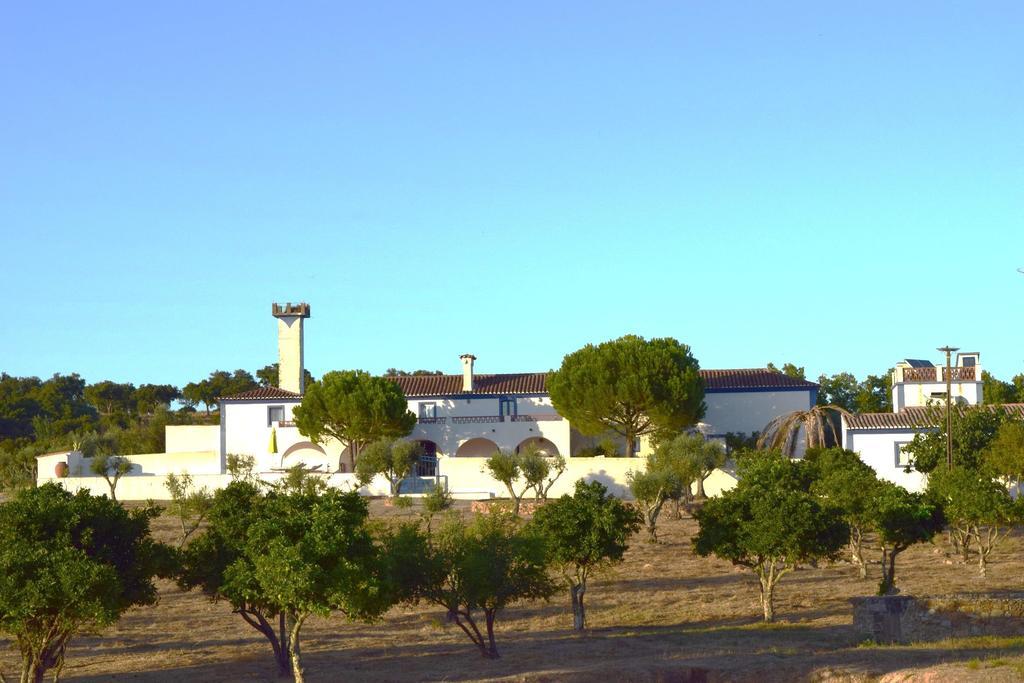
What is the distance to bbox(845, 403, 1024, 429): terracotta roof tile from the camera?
6278 cm

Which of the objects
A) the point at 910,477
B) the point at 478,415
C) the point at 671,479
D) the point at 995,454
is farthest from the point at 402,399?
the point at 995,454

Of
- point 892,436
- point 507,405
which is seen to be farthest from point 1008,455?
point 507,405

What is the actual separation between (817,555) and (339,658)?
638 inches

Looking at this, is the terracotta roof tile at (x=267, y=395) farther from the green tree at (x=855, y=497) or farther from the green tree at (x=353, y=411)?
the green tree at (x=855, y=497)

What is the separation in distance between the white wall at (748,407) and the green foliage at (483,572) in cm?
4258

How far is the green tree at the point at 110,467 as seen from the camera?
67.1 metres

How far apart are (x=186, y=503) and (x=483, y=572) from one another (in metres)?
26.0

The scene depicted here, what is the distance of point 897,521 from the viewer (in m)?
43.9

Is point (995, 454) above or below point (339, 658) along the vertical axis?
above

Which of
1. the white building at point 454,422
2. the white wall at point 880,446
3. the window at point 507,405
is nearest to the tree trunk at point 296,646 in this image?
the white wall at point 880,446

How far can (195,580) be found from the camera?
32.1m

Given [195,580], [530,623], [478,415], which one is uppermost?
[478,415]

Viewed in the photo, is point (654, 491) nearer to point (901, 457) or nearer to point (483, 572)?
point (901, 457)

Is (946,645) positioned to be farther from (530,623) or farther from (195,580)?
(195,580)
